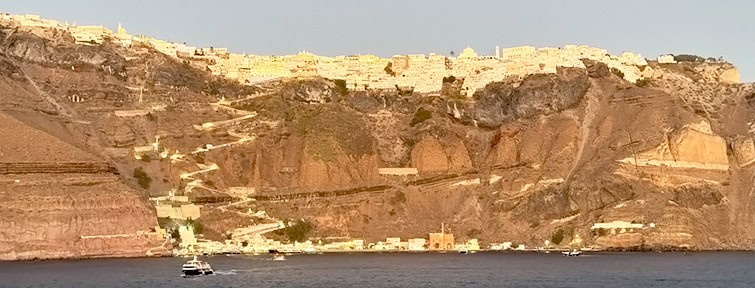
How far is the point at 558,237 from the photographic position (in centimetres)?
15100

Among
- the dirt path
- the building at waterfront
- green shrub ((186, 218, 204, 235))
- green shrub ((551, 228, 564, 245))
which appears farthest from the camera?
the dirt path

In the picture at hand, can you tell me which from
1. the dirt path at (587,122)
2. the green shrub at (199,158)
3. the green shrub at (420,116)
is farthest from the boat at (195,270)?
the green shrub at (420,116)

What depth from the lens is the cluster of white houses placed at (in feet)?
590

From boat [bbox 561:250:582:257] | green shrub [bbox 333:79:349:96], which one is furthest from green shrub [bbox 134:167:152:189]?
boat [bbox 561:250:582:257]

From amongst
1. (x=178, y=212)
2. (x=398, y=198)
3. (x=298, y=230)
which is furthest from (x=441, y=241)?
(x=178, y=212)

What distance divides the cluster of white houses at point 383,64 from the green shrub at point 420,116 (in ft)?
26.3

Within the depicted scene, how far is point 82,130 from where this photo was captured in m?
158

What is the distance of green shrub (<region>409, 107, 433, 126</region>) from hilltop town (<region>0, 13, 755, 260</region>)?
0.38 m

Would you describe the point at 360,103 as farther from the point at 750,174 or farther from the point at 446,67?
the point at 750,174

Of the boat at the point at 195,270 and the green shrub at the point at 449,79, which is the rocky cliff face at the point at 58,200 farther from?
the green shrub at the point at 449,79

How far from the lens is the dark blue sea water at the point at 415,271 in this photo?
10512 centimetres

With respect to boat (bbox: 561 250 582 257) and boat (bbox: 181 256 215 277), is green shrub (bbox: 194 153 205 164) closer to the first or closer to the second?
boat (bbox: 561 250 582 257)

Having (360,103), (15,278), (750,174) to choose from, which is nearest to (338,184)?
(360,103)

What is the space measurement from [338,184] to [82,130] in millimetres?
28763
